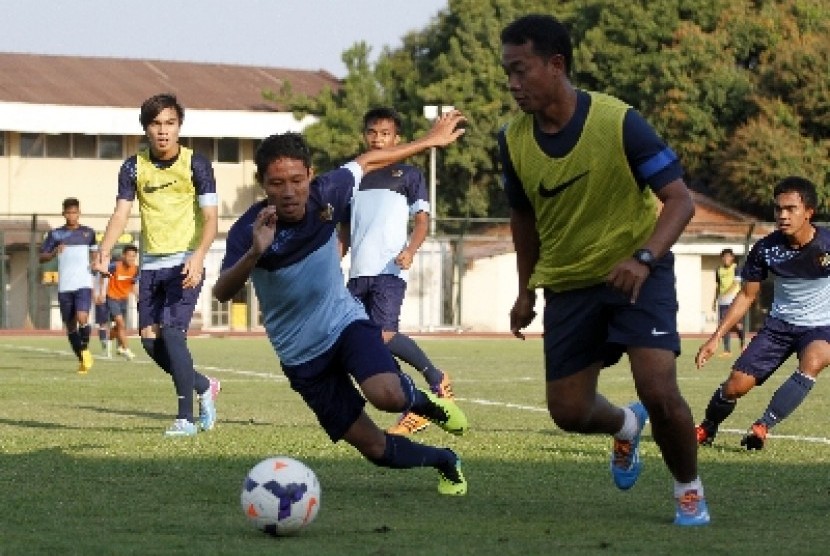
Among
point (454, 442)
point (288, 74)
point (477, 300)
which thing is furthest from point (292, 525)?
point (288, 74)

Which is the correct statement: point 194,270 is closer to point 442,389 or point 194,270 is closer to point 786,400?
point 442,389

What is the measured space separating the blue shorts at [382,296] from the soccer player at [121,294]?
47.2ft

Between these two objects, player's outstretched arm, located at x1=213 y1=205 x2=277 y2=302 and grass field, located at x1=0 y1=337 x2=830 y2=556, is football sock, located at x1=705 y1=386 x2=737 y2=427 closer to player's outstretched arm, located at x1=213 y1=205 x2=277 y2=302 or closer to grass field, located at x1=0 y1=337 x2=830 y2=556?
grass field, located at x1=0 y1=337 x2=830 y2=556

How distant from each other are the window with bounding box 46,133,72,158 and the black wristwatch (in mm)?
52933

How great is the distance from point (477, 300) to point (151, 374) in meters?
26.8

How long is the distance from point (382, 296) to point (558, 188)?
5181mm

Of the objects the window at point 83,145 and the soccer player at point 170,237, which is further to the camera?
the window at point 83,145

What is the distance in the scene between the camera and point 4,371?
72.7 ft

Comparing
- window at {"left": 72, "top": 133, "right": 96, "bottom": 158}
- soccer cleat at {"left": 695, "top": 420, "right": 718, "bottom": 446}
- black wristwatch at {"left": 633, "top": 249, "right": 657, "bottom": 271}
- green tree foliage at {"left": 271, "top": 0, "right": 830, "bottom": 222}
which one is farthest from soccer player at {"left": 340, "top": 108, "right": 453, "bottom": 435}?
window at {"left": 72, "top": 133, "right": 96, "bottom": 158}

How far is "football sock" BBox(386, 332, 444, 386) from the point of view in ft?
40.2

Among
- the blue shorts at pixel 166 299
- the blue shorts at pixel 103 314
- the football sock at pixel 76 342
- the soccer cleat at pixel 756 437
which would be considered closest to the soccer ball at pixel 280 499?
the soccer cleat at pixel 756 437

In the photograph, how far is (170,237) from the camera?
1210cm

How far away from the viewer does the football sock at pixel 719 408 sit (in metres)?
11.1

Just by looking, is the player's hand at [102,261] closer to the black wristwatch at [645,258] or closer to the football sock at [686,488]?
the football sock at [686,488]
